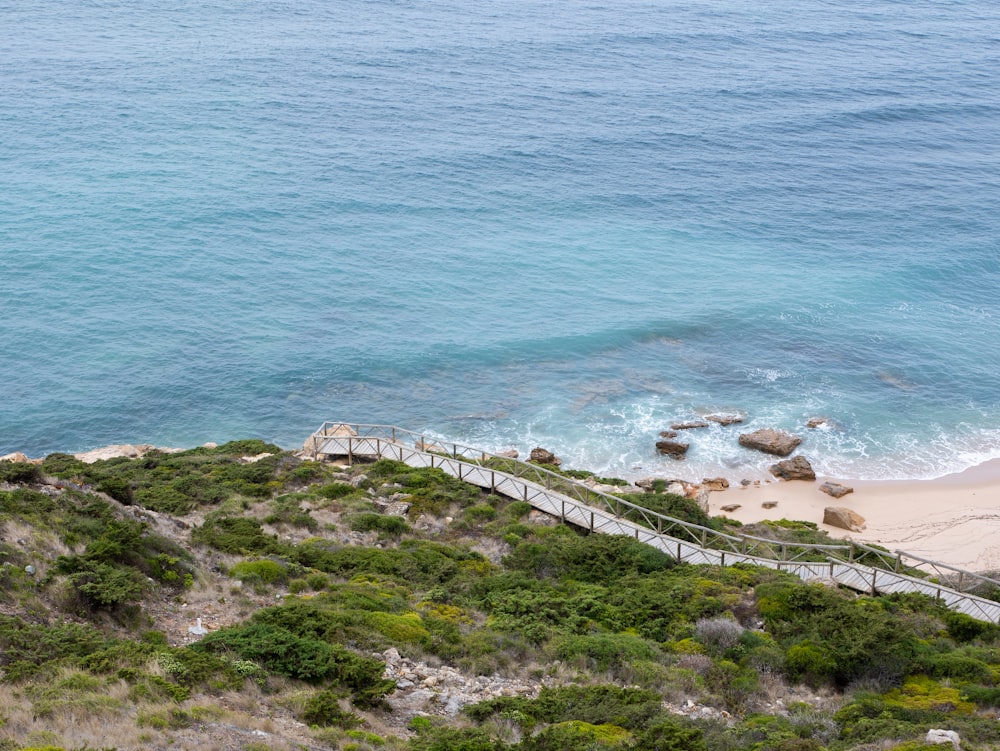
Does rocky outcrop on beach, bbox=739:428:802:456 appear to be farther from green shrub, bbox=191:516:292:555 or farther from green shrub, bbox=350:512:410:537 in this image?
green shrub, bbox=191:516:292:555

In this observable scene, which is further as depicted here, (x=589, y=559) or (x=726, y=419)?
(x=726, y=419)

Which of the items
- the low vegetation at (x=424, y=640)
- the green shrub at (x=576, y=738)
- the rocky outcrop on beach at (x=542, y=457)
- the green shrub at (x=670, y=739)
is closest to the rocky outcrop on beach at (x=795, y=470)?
the rocky outcrop on beach at (x=542, y=457)

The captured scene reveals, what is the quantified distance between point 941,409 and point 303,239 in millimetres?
45816

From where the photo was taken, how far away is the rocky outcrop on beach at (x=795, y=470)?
50.1 metres

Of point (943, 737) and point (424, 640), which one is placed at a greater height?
point (943, 737)

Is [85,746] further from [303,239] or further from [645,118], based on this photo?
[645,118]

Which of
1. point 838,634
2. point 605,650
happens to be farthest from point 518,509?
point 838,634

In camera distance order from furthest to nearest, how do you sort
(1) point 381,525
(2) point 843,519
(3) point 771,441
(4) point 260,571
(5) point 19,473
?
(3) point 771,441, (2) point 843,519, (1) point 381,525, (5) point 19,473, (4) point 260,571

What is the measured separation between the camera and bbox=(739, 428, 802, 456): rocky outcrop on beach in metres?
52.2

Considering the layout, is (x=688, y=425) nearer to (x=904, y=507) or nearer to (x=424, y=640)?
(x=904, y=507)

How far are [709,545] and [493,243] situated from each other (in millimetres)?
44633

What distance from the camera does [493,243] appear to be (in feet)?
242

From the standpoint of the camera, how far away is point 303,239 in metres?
72.8

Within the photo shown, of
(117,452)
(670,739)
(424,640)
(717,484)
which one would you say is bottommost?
(717,484)
